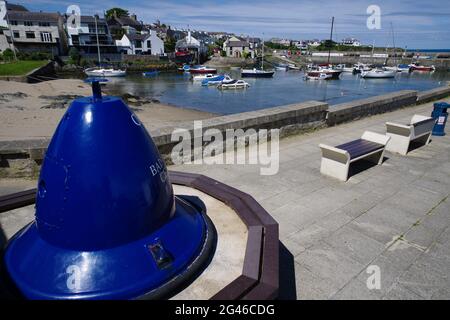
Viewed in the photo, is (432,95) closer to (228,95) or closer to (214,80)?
(228,95)

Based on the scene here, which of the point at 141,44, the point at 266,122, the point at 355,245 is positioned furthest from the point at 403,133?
the point at 141,44

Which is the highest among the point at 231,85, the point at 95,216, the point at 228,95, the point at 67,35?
the point at 67,35

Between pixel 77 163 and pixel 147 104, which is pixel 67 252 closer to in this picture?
pixel 77 163

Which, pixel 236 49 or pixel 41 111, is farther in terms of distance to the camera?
pixel 236 49

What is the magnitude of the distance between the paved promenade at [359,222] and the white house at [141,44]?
8491 centimetres

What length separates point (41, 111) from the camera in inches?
1016

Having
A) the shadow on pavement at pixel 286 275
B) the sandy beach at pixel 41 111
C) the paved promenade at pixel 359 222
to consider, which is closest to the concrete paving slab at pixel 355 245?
the paved promenade at pixel 359 222

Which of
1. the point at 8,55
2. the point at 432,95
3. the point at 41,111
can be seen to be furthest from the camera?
the point at 8,55

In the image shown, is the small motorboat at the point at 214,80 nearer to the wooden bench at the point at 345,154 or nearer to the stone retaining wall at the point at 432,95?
the stone retaining wall at the point at 432,95

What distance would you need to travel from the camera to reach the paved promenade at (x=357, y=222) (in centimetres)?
347

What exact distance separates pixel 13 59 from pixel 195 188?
72.1 m

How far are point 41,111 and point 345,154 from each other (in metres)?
27.0
